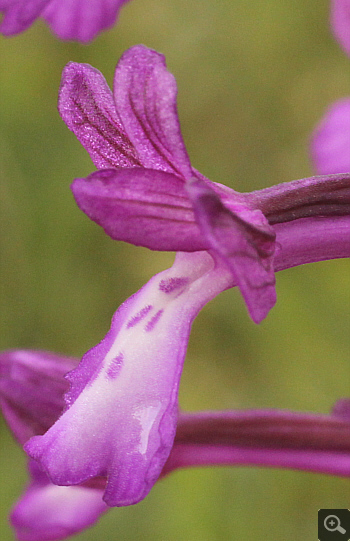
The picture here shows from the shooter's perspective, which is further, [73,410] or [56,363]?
[56,363]

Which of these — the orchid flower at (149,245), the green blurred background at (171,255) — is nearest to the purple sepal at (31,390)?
the orchid flower at (149,245)

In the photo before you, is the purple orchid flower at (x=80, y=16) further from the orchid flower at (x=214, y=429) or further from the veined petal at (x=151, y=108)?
the orchid flower at (x=214, y=429)

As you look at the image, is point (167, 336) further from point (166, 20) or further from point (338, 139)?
point (166, 20)

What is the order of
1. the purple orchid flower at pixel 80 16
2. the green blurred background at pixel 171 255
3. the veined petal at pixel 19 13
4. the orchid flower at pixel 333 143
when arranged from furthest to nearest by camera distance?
the green blurred background at pixel 171 255 < the orchid flower at pixel 333 143 < the purple orchid flower at pixel 80 16 < the veined petal at pixel 19 13

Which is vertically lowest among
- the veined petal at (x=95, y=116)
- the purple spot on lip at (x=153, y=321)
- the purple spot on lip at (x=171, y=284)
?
the purple spot on lip at (x=153, y=321)

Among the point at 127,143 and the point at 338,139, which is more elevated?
the point at 127,143

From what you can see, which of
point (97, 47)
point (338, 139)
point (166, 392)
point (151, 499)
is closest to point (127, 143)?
point (166, 392)

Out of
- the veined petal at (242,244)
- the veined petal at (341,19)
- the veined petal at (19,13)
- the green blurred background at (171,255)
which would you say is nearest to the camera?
the veined petal at (242,244)

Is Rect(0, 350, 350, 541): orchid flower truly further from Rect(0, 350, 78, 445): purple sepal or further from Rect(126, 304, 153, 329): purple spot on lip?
Rect(126, 304, 153, 329): purple spot on lip
